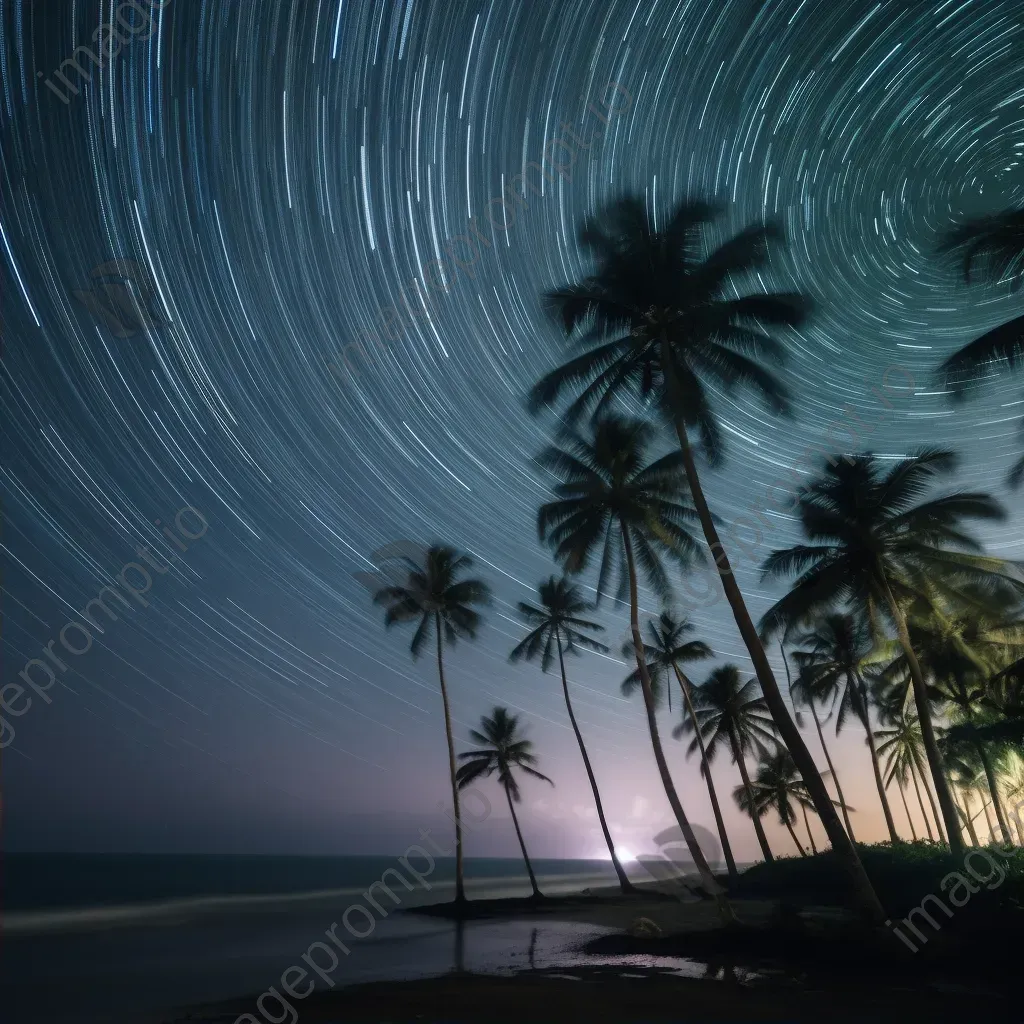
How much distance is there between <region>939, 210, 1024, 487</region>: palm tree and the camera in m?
14.4

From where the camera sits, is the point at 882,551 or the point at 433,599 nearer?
the point at 882,551

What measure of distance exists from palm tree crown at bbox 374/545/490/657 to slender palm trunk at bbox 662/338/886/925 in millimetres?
18189

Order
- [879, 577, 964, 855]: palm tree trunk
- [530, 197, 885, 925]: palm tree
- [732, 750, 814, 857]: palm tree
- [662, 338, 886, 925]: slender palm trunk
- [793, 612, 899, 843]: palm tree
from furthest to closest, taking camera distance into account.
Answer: [732, 750, 814, 857]: palm tree → [793, 612, 899, 843]: palm tree → [879, 577, 964, 855]: palm tree trunk → [530, 197, 885, 925]: palm tree → [662, 338, 886, 925]: slender palm trunk

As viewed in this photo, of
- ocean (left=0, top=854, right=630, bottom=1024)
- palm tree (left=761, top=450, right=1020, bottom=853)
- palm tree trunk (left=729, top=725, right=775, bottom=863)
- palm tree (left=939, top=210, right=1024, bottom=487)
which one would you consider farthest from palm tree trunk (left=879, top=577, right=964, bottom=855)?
palm tree trunk (left=729, top=725, right=775, bottom=863)

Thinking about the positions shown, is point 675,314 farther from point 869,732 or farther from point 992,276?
point 869,732

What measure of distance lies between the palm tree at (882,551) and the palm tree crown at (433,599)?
49.9 feet

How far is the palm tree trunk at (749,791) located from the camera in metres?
34.1

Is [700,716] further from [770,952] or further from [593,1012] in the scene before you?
[593,1012]

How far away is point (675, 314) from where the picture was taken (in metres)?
17.5

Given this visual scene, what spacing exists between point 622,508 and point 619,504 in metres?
0.17

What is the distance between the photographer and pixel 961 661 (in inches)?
995

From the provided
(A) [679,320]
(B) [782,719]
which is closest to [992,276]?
(A) [679,320]

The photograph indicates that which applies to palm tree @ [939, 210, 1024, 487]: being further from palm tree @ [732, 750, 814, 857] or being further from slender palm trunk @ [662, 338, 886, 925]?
palm tree @ [732, 750, 814, 857]

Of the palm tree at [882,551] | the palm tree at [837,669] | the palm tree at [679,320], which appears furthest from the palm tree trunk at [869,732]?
the palm tree at [679,320]
